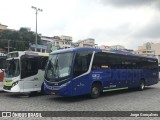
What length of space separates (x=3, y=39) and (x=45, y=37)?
36255 millimetres

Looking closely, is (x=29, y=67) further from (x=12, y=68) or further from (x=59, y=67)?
(x=59, y=67)

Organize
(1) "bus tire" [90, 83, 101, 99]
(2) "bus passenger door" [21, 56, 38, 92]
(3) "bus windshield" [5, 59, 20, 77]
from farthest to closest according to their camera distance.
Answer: (2) "bus passenger door" [21, 56, 38, 92]
(3) "bus windshield" [5, 59, 20, 77]
(1) "bus tire" [90, 83, 101, 99]

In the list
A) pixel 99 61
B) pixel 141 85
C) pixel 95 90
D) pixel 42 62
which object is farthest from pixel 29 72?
pixel 141 85

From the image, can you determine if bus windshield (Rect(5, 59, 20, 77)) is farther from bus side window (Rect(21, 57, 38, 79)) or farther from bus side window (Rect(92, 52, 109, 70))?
bus side window (Rect(92, 52, 109, 70))

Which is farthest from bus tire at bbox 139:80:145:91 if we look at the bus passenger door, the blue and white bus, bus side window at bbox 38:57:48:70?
the bus passenger door

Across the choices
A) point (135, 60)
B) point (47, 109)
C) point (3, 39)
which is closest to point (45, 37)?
point (3, 39)

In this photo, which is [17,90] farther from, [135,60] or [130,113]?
[135,60]

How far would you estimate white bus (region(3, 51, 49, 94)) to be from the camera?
1822 centimetres

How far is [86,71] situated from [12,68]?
5081 mm

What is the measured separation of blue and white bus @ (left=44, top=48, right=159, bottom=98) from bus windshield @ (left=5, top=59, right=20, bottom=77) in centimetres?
248

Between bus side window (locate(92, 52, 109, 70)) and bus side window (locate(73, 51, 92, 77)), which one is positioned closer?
bus side window (locate(73, 51, 92, 77))

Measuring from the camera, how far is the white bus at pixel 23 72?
18.2 meters

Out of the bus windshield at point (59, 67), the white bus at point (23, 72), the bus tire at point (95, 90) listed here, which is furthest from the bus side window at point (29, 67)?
the bus tire at point (95, 90)

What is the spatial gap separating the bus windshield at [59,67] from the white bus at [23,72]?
2.38 meters
